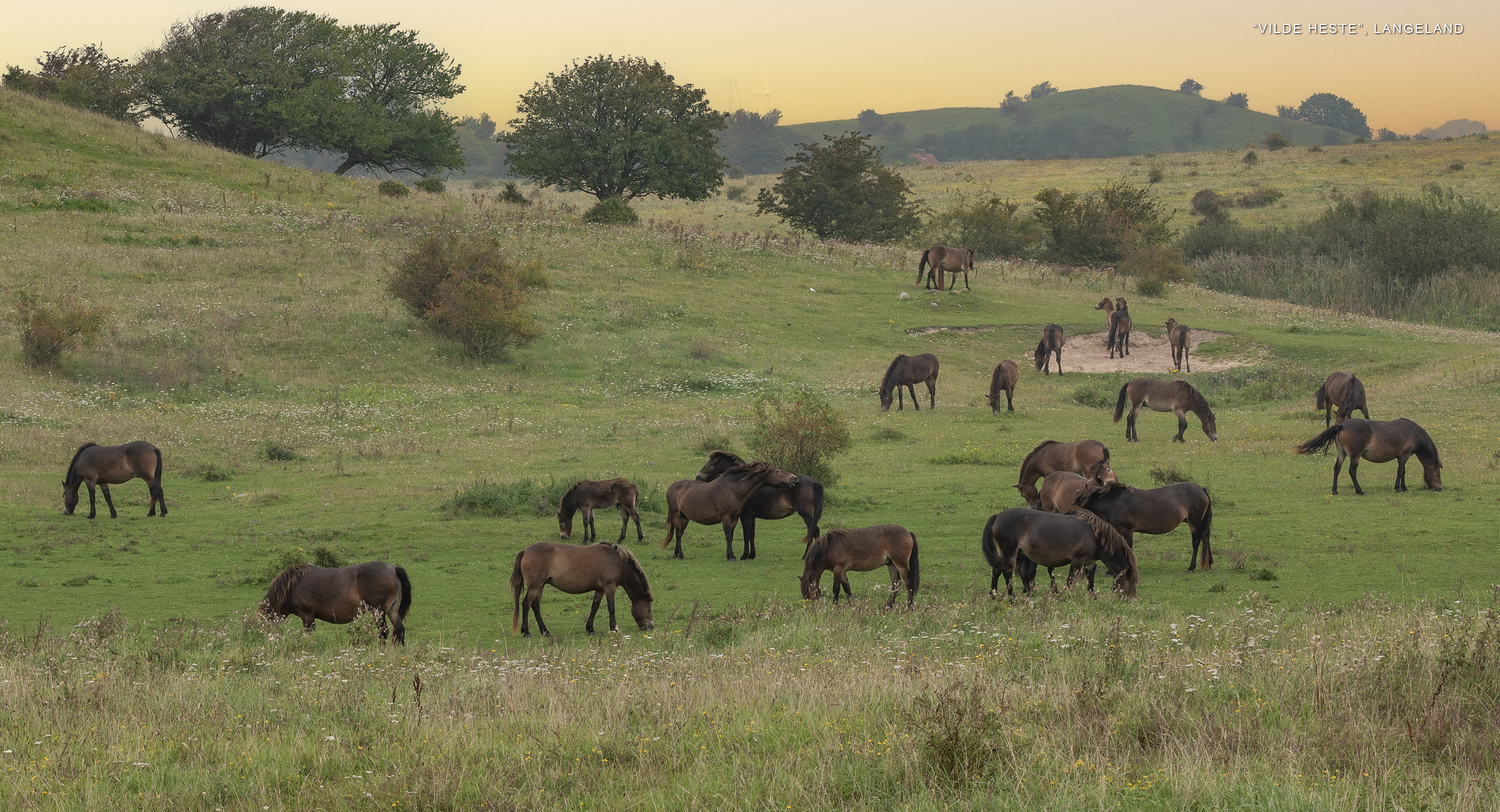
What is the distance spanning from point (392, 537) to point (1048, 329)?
25.8m

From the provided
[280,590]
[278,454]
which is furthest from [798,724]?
[278,454]

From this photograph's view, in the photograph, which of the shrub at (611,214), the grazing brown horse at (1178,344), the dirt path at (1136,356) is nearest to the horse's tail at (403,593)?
the dirt path at (1136,356)

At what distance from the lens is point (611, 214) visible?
54062 mm

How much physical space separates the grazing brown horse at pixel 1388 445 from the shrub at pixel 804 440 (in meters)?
8.28

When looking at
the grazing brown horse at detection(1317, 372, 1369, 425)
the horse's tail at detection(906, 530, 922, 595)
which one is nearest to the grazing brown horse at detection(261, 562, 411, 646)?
the horse's tail at detection(906, 530, 922, 595)

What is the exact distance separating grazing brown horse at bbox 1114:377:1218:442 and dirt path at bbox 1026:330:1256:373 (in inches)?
479

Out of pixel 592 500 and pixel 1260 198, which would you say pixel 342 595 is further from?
pixel 1260 198

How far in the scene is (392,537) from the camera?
53.3ft

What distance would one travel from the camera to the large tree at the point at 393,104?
2571 inches

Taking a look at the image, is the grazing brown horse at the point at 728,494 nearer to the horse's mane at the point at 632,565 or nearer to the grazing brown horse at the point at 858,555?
the grazing brown horse at the point at 858,555

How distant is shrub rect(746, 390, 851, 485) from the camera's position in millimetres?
20203

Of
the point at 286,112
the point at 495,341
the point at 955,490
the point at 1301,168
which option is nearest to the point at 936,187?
the point at 1301,168

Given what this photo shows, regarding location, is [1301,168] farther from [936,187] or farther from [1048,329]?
[1048,329]

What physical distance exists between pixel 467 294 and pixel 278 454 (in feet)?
37.8
